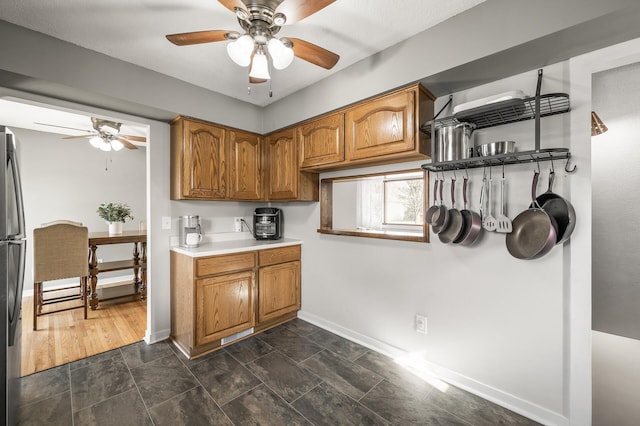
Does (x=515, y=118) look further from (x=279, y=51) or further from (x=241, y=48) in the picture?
(x=241, y=48)

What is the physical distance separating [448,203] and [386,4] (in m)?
1.34

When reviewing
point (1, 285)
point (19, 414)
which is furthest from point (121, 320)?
point (1, 285)

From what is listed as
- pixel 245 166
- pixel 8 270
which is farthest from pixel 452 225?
pixel 8 270

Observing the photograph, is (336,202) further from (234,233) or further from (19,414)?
(19,414)

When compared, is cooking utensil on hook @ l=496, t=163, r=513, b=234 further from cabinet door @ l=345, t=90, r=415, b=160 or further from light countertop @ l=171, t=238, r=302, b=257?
light countertop @ l=171, t=238, r=302, b=257

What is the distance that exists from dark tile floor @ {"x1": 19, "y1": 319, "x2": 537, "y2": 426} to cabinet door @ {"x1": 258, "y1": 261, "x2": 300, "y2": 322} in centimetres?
42

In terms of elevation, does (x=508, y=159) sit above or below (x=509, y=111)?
below

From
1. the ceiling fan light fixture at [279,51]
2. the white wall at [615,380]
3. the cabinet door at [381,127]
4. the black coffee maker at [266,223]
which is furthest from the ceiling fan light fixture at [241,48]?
the white wall at [615,380]

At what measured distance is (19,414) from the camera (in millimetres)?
1614

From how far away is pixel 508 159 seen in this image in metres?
1.60

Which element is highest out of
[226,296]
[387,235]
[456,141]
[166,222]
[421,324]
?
[456,141]

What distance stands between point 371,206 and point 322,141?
3.17 ft

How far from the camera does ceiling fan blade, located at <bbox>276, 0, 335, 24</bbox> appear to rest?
3.96 feet

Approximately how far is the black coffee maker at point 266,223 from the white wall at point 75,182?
2906 mm
